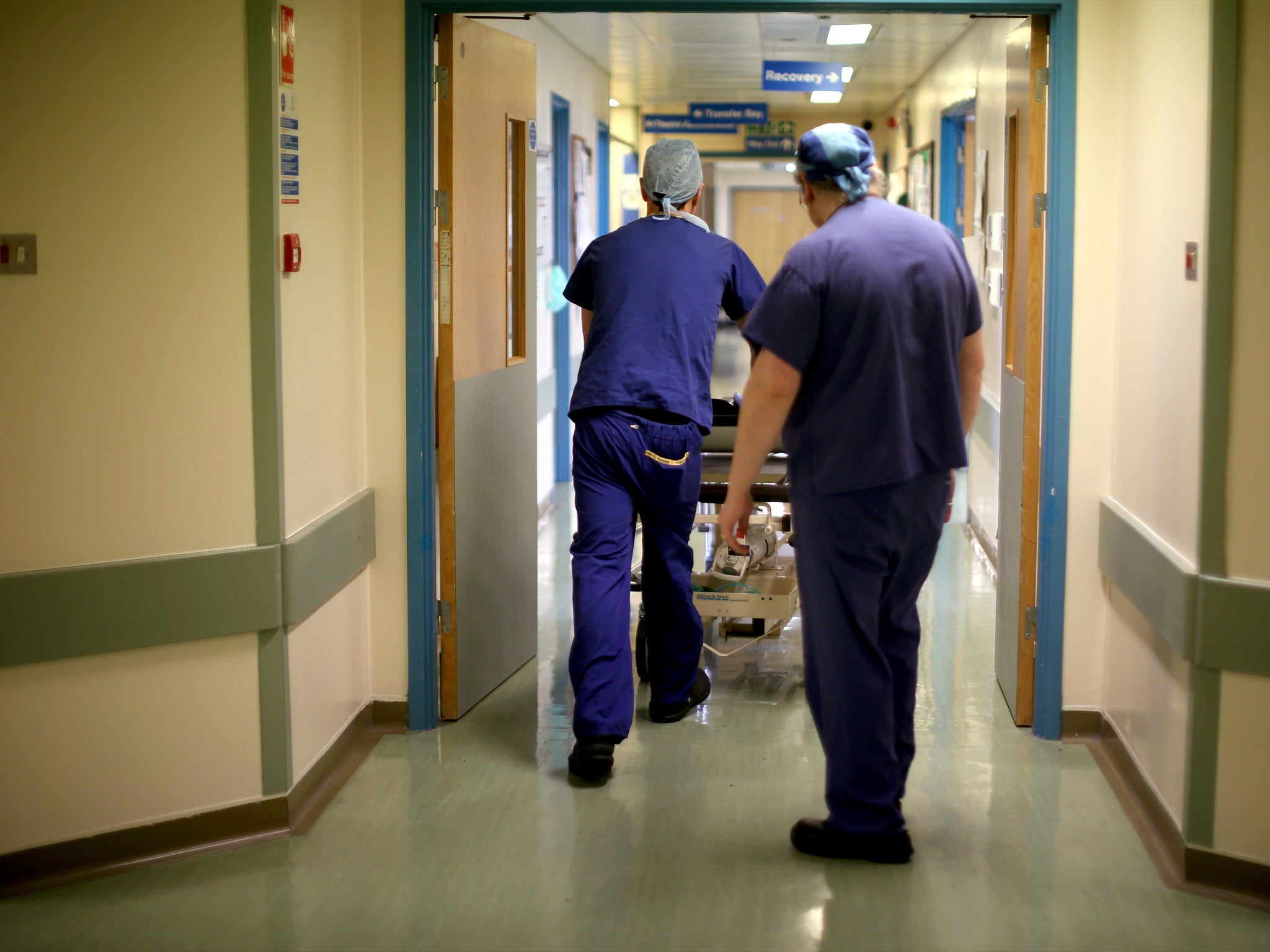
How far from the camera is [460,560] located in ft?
12.6

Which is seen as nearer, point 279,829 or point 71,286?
point 71,286

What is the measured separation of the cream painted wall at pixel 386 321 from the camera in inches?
142

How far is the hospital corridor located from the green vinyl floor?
0.01 meters

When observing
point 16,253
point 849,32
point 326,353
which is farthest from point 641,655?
point 849,32

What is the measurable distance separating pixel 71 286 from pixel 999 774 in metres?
2.52

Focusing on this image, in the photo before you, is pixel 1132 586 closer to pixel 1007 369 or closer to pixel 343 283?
pixel 1007 369

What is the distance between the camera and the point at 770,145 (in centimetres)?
1456

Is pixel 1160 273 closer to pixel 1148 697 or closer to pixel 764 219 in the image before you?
pixel 1148 697

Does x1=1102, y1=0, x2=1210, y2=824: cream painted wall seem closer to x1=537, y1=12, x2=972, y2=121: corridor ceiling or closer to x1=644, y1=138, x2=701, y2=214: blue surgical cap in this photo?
x1=644, y1=138, x2=701, y2=214: blue surgical cap

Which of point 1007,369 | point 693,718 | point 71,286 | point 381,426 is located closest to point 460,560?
point 381,426

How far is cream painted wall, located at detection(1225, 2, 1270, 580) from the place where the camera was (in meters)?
2.54

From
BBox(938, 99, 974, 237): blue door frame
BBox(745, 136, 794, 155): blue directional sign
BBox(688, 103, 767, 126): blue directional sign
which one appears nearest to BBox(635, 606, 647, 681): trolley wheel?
BBox(938, 99, 974, 237): blue door frame

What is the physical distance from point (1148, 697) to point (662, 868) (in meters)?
1.25

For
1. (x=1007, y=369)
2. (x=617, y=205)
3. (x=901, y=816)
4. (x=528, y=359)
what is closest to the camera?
(x=901, y=816)
